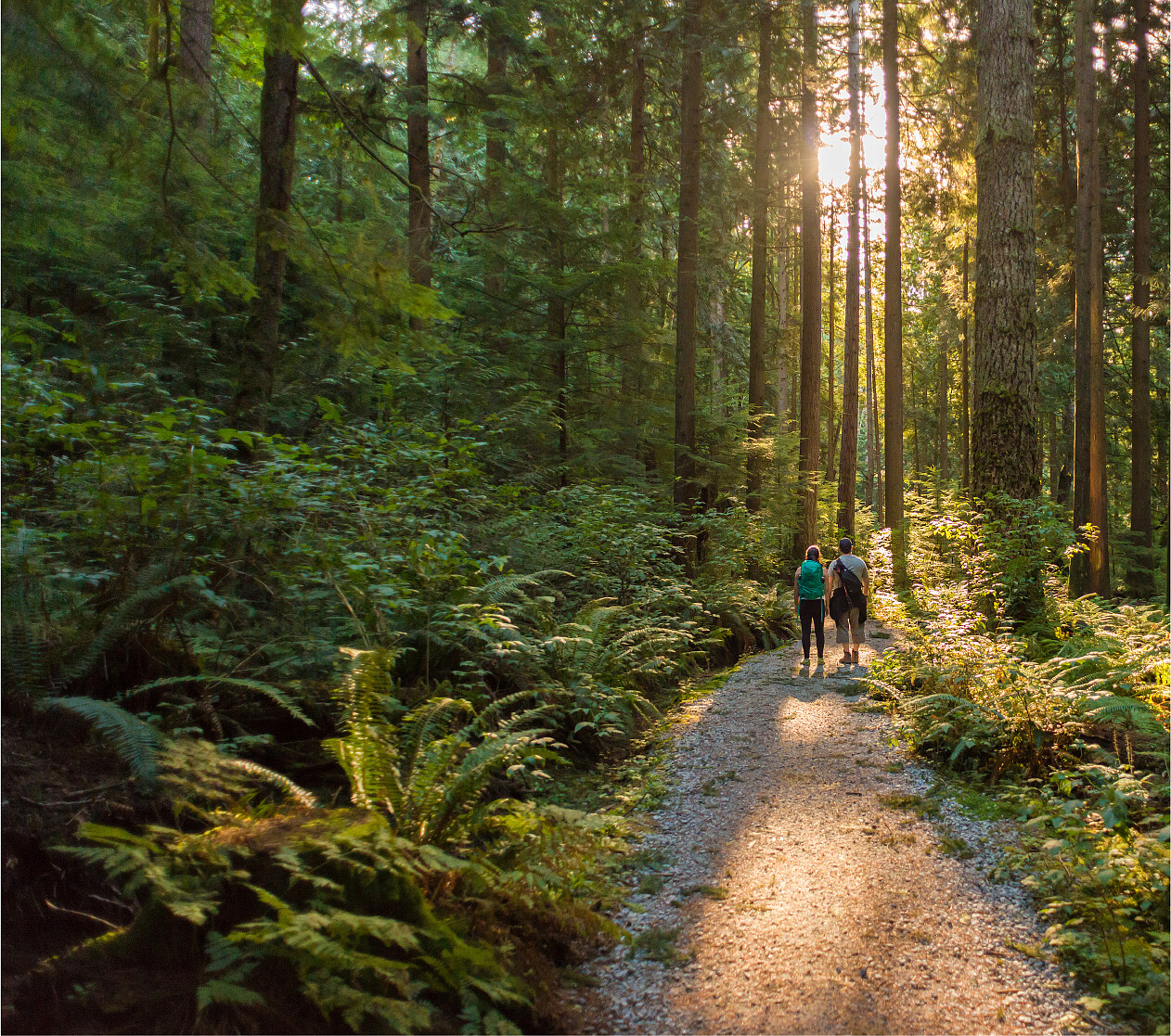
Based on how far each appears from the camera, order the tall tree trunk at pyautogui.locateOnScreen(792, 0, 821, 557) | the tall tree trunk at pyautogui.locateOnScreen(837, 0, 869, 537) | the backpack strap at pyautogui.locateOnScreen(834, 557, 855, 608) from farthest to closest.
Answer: the tall tree trunk at pyautogui.locateOnScreen(837, 0, 869, 537), the tall tree trunk at pyautogui.locateOnScreen(792, 0, 821, 557), the backpack strap at pyautogui.locateOnScreen(834, 557, 855, 608)

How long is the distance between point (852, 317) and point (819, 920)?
20728mm

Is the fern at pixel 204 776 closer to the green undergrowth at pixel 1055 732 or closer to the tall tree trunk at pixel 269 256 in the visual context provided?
the green undergrowth at pixel 1055 732

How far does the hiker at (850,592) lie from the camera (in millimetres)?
10531

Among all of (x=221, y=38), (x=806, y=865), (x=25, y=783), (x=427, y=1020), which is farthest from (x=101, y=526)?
(x=221, y=38)

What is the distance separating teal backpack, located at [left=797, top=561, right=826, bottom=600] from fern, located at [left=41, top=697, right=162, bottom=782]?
28.7ft

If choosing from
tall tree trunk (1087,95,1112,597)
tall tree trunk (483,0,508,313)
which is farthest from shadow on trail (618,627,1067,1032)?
tall tree trunk (1087,95,1112,597)

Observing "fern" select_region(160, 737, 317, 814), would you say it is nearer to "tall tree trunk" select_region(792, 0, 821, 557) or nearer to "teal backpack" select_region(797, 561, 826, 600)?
"teal backpack" select_region(797, 561, 826, 600)

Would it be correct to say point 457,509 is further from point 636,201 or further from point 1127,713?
point 636,201

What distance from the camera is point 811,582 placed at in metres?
10.5

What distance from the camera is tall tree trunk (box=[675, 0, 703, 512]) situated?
44.5 feet

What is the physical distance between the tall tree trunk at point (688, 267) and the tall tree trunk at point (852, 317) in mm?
8297

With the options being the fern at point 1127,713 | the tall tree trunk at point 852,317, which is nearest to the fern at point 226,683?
the fern at point 1127,713

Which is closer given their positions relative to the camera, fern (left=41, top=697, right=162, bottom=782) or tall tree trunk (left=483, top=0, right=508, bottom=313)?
fern (left=41, top=697, right=162, bottom=782)

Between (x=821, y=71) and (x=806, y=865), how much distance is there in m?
18.8
